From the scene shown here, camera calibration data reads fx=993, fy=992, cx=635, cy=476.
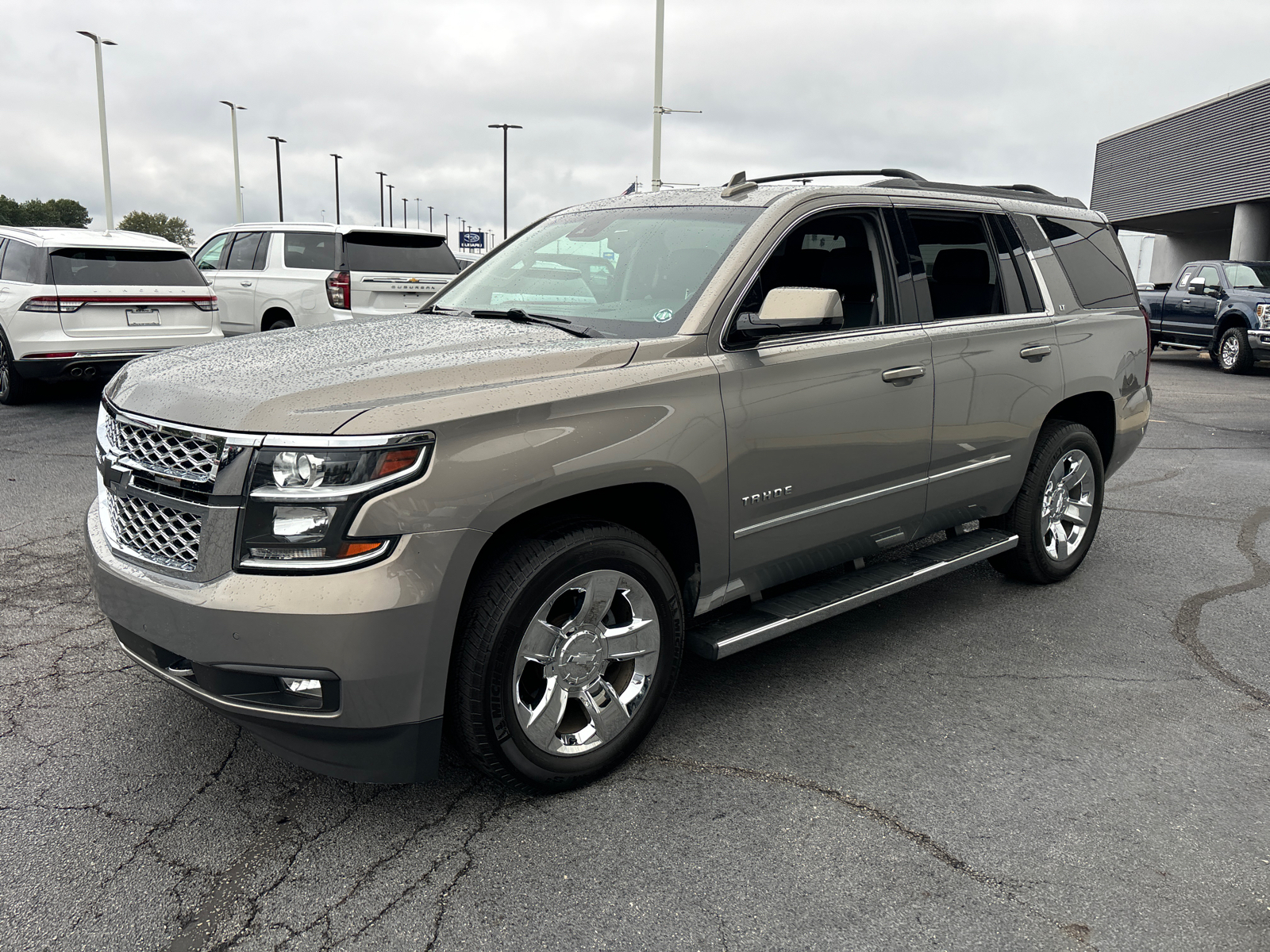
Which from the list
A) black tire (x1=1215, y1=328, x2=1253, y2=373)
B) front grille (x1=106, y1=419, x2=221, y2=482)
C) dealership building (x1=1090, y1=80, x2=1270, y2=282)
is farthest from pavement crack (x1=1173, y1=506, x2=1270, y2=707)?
dealership building (x1=1090, y1=80, x2=1270, y2=282)

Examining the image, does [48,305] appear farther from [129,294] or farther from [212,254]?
[212,254]

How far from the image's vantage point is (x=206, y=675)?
2.64 metres

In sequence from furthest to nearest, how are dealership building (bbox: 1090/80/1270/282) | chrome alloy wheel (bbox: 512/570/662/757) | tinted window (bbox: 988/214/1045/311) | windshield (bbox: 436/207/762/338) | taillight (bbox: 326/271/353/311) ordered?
dealership building (bbox: 1090/80/1270/282) < taillight (bbox: 326/271/353/311) < tinted window (bbox: 988/214/1045/311) < windshield (bbox: 436/207/762/338) < chrome alloy wheel (bbox: 512/570/662/757)

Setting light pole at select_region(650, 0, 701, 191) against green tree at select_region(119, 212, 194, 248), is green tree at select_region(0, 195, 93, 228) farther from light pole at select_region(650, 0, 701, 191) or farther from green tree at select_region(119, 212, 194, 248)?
light pole at select_region(650, 0, 701, 191)

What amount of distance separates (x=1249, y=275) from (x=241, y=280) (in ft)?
54.2

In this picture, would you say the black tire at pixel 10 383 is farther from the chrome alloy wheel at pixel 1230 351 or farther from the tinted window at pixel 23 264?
the chrome alloy wheel at pixel 1230 351

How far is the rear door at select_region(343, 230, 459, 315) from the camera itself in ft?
36.8

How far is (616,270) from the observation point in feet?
12.3

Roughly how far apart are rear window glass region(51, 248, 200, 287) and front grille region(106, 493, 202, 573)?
7957 mm

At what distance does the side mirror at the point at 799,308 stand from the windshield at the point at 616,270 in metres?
0.26

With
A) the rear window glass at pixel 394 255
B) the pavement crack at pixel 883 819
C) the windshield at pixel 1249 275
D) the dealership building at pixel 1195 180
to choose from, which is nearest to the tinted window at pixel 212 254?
the rear window glass at pixel 394 255

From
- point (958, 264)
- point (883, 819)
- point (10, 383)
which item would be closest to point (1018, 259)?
point (958, 264)

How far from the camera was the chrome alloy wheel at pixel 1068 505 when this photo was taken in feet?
16.3

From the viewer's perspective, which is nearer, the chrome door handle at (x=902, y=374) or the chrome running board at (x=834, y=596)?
the chrome running board at (x=834, y=596)
